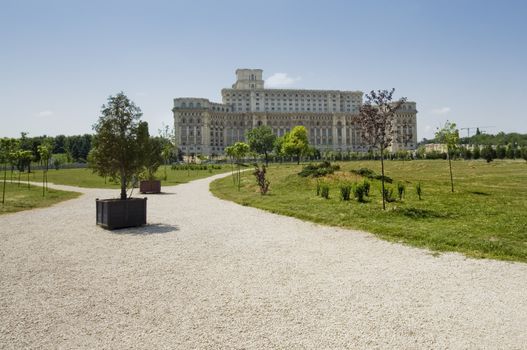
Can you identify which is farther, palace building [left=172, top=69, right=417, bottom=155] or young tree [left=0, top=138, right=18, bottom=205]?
palace building [left=172, top=69, right=417, bottom=155]

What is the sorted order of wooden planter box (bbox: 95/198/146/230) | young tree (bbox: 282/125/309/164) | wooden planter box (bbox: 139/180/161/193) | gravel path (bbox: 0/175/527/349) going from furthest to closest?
young tree (bbox: 282/125/309/164)
wooden planter box (bbox: 139/180/161/193)
wooden planter box (bbox: 95/198/146/230)
gravel path (bbox: 0/175/527/349)

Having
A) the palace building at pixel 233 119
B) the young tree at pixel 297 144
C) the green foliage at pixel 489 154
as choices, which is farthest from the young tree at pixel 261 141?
the palace building at pixel 233 119

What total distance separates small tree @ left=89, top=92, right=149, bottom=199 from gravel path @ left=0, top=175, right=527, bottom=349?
4339mm

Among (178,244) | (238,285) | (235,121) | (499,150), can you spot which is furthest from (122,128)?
(235,121)

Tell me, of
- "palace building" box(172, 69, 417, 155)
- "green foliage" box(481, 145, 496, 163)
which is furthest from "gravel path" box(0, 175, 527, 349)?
"palace building" box(172, 69, 417, 155)

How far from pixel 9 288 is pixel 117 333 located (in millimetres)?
3773

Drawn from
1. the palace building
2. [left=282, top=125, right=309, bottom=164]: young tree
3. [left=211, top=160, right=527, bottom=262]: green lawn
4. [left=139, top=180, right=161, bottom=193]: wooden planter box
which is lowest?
[left=211, top=160, right=527, bottom=262]: green lawn

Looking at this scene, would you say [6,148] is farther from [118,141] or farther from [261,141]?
[261,141]

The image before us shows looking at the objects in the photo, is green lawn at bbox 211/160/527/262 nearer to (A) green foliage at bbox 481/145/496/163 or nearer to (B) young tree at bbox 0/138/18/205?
(B) young tree at bbox 0/138/18/205

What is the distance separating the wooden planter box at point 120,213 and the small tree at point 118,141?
1.23 metres

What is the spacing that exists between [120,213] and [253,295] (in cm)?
963

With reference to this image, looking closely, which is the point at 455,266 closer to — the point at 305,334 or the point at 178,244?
the point at 305,334

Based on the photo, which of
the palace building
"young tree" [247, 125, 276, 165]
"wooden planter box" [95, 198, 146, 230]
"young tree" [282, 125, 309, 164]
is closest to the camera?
"wooden planter box" [95, 198, 146, 230]

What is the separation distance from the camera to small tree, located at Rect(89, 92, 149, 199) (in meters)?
16.4
